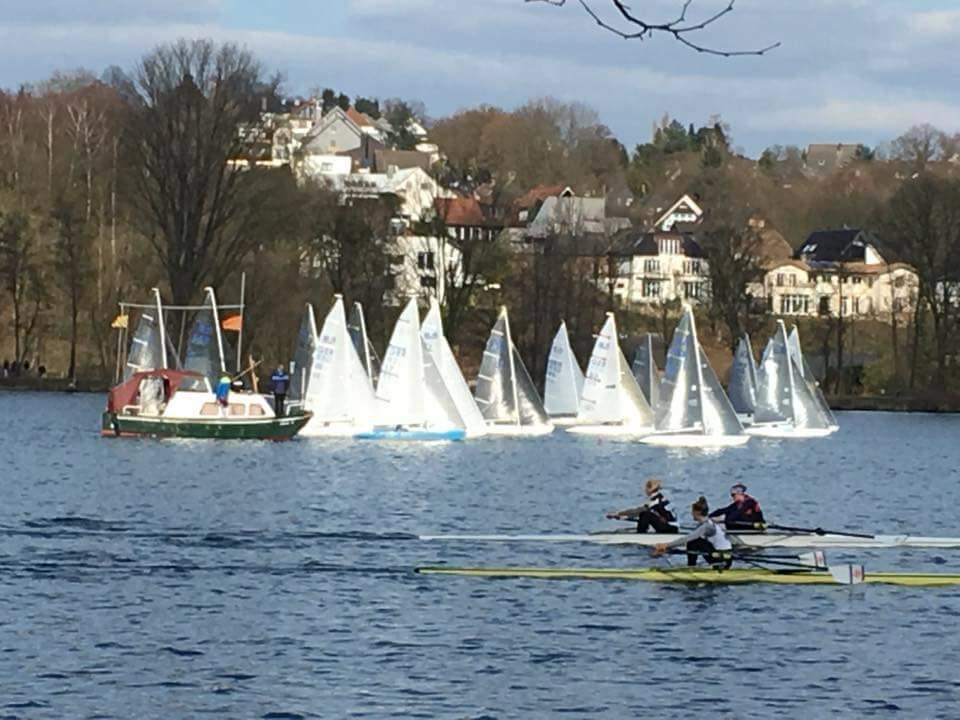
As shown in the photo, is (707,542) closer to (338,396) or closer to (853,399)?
(338,396)

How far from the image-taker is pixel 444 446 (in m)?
67.2

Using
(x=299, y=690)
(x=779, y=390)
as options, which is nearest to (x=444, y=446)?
(x=779, y=390)

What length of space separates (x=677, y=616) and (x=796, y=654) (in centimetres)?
292

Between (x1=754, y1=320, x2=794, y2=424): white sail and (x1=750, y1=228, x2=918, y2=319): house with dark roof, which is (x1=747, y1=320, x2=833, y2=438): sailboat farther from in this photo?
(x1=750, y1=228, x2=918, y2=319): house with dark roof

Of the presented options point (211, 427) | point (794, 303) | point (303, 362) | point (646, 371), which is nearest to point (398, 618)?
point (211, 427)

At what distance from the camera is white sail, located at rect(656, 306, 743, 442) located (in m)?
64.2

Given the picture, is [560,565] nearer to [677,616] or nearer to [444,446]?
[677,616]

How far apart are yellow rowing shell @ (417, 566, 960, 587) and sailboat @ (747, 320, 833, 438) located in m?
43.6

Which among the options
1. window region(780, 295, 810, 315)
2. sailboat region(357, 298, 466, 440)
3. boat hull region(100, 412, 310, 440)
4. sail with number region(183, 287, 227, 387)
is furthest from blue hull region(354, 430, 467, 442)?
window region(780, 295, 810, 315)

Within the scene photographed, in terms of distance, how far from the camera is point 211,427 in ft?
208

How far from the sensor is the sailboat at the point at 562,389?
78.8 meters

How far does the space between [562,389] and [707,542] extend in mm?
48509

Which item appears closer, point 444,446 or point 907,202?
point 444,446

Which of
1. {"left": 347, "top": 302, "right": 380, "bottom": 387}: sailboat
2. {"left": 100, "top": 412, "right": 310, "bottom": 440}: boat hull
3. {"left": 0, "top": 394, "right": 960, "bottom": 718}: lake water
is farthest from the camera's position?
{"left": 347, "top": 302, "right": 380, "bottom": 387}: sailboat
